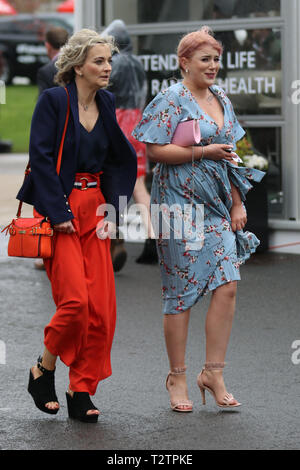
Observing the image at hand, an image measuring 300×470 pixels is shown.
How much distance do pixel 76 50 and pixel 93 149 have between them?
0.48m

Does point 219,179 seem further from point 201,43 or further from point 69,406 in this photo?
point 69,406

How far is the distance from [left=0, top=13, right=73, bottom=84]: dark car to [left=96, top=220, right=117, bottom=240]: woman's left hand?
104 feet

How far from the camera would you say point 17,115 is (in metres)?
30.0

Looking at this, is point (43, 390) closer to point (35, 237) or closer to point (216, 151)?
point (35, 237)

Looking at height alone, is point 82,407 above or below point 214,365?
below

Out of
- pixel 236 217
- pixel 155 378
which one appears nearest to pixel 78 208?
pixel 236 217

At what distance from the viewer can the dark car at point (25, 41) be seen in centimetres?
3722

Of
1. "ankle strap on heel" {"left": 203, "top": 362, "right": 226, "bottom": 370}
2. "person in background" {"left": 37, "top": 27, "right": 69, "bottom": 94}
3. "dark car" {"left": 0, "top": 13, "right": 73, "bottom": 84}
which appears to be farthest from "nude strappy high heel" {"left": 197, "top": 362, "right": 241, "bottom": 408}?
"dark car" {"left": 0, "top": 13, "right": 73, "bottom": 84}

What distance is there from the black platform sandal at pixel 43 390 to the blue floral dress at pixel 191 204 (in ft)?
2.31

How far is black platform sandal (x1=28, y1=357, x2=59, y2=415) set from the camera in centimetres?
542

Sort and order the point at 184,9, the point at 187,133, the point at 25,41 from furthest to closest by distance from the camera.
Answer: the point at 25,41
the point at 184,9
the point at 187,133

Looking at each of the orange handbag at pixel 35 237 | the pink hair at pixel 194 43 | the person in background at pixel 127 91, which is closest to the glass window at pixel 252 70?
the person in background at pixel 127 91
